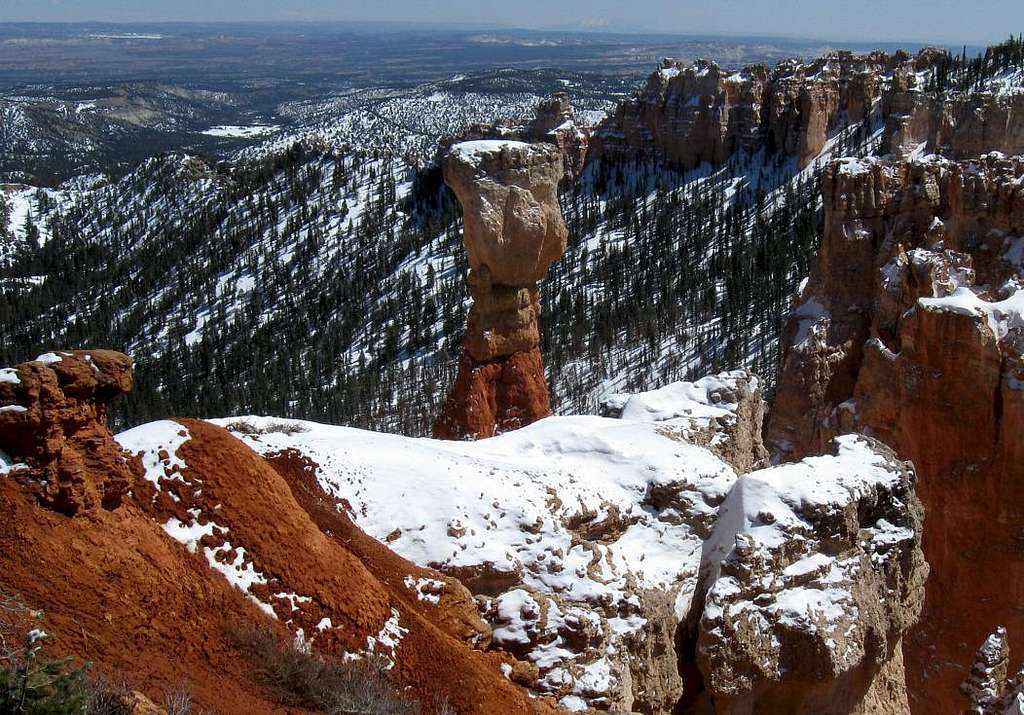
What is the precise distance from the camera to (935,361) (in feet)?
59.9

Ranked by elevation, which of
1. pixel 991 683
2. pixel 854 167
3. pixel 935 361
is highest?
pixel 854 167

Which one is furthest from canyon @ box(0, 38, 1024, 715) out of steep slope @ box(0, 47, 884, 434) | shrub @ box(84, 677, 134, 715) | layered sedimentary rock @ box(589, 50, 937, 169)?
layered sedimentary rock @ box(589, 50, 937, 169)

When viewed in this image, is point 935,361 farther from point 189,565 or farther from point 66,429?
point 66,429

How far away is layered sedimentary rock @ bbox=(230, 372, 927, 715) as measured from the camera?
11008 millimetres

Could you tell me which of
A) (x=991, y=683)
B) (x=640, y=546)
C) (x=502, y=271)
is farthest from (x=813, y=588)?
(x=502, y=271)

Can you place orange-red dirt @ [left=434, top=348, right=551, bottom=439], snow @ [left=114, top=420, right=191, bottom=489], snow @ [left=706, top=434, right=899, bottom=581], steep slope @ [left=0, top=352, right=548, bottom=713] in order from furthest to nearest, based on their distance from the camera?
orange-red dirt @ [left=434, top=348, right=551, bottom=439], snow @ [left=706, top=434, right=899, bottom=581], snow @ [left=114, top=420, right=191, bottom=489], steep slope @ [left=0, top=352, right=548, bottom=713]

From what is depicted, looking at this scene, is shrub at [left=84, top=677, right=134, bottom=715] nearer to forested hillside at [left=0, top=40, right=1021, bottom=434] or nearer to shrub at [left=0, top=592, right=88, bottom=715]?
shrub at [left=0, top=592, right=88, bottom=715]

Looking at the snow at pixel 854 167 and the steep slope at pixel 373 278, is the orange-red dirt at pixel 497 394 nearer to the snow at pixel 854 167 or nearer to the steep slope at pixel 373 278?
the snow at pixel 854 167

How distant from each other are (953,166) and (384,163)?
11861 centimetres

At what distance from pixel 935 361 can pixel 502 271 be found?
977cm

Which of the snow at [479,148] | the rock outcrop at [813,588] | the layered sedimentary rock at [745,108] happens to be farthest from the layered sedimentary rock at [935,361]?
the layered sedimentary rock at [745,108]

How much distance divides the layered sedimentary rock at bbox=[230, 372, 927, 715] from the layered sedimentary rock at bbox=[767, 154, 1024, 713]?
5428 millimetres

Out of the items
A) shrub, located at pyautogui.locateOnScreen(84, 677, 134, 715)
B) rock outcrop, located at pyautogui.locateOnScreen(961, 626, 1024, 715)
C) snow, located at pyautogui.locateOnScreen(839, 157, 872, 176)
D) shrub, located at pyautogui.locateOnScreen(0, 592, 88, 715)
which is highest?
snow, located at pyautogui.locateOnScreen(839, 157, 872, 176)

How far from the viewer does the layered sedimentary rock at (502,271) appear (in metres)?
22.2
